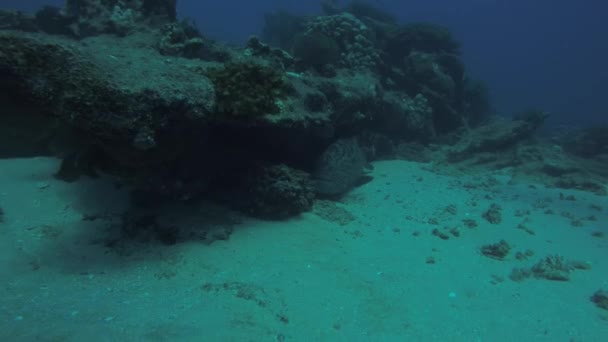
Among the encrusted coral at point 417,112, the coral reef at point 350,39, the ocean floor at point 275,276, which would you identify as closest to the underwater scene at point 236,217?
the ocean floor at point 275,276

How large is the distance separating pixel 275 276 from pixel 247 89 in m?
3.11

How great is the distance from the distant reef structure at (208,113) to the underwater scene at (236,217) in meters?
0.03

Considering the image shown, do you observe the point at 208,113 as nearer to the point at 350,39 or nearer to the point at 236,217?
the point at 236,217

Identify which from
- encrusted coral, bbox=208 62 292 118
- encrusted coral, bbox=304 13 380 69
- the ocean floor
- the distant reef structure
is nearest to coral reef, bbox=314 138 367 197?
the distant reef structure

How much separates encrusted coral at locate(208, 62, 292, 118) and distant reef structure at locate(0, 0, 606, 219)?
0.07ft

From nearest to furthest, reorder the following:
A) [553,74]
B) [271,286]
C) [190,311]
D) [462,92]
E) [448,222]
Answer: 1. [190,311]
2. [271,286]
3. [448,222]
4. [462,92]
5. [553,74]

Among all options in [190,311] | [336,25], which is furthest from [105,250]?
[336,25]

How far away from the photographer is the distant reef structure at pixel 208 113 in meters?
4.28

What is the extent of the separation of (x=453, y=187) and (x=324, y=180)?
4498 millimetres

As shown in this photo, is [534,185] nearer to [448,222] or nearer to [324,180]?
[448,222]

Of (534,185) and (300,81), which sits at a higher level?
(300,81)

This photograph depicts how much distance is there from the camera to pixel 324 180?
850cm

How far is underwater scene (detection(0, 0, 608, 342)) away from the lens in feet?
13.8

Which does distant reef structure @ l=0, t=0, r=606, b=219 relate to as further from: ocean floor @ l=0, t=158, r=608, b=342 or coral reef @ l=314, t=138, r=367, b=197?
ocean floor @ l=0, t=158, r=608, b=342
